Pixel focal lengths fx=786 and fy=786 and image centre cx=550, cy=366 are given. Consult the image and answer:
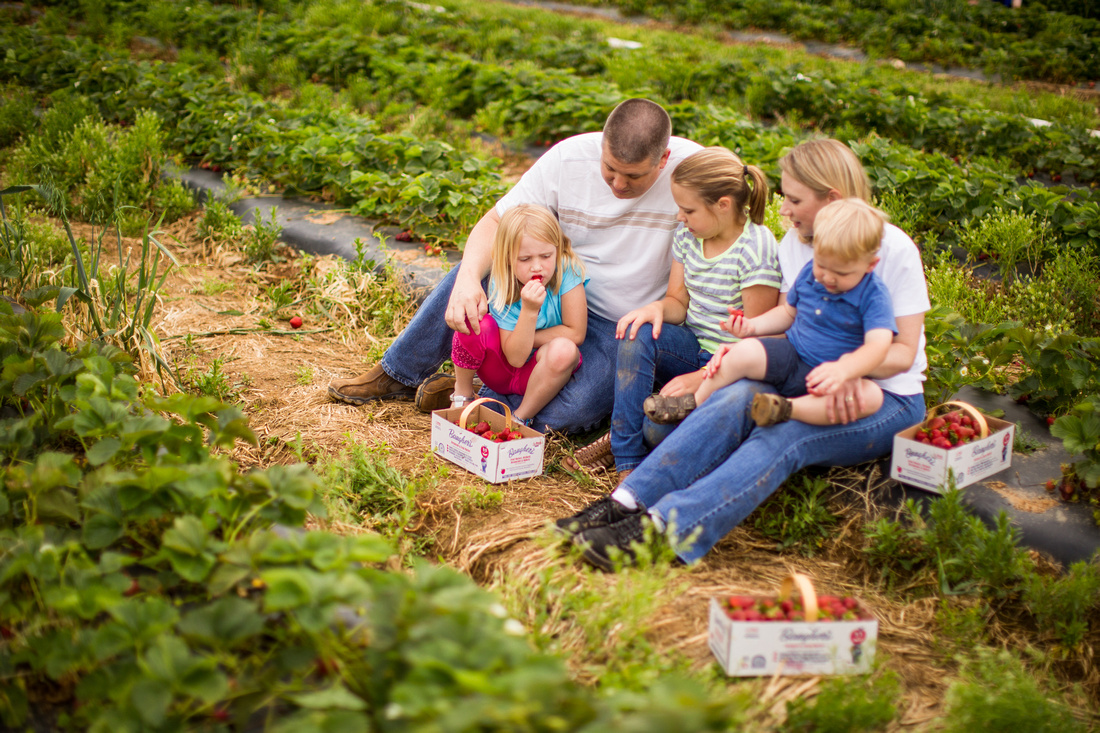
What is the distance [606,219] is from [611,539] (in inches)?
54.5

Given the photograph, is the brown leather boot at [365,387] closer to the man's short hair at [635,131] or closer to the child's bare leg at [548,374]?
the child's bare leg at [548,374]

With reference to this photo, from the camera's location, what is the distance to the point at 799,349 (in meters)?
2.63

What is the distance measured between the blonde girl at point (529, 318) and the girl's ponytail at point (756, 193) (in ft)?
2.29

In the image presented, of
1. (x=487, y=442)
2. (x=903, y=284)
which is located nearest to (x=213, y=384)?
(x=487, y=442)

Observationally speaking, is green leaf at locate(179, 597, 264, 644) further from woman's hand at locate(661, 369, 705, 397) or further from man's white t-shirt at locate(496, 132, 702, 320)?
man's white t-shirt at locate(496, 132, 702, 320)

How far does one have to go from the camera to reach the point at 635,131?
281 cm

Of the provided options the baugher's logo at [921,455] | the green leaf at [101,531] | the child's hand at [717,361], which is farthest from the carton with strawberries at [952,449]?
the green leaf at [101,531]

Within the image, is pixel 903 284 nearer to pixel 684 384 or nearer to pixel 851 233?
pixel 851 233

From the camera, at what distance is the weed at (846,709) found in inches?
68.7

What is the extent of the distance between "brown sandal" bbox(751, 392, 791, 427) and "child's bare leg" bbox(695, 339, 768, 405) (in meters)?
0.14

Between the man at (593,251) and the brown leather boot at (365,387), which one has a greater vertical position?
the man at (593,251)

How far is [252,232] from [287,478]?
3.66 meters

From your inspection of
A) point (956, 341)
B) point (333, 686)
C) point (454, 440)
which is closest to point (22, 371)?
A: point (454, 440)

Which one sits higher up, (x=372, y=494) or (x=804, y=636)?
(x=804, y=636)
